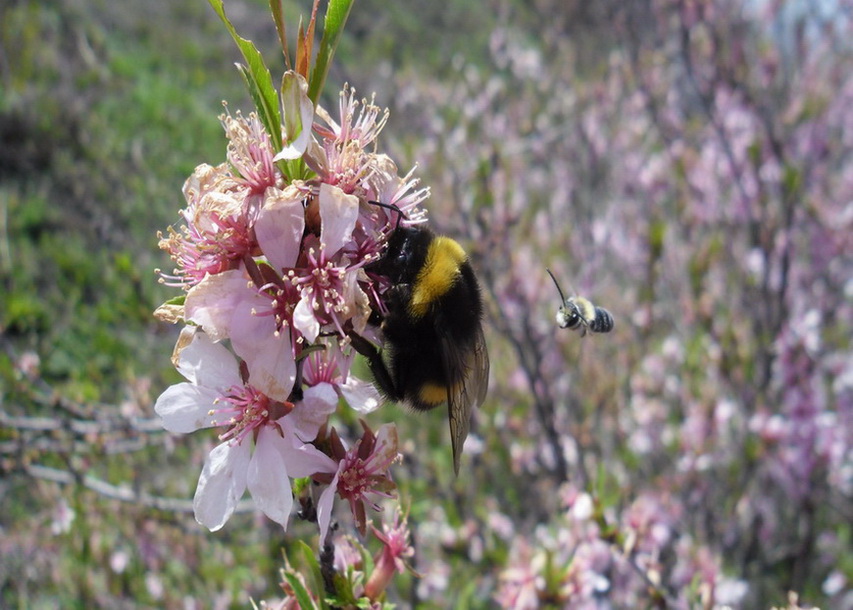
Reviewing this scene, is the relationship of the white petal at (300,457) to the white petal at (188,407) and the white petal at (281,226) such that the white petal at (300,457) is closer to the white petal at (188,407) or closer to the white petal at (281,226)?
the white petal at (188,407)

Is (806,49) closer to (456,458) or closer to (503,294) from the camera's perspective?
(503,294)

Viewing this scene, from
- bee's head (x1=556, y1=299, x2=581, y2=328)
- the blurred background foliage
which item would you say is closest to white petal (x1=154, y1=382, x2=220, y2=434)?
bee's head (x1=556, y1=299, x2=581, y2=328)

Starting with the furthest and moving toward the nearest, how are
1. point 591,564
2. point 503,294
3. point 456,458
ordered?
1. point 503,294
2. point 591,564
3. point 456,458

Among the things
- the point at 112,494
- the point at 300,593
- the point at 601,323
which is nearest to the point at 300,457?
the point at 300,593

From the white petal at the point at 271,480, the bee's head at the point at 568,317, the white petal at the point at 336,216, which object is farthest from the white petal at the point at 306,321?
the bee's head at the point at 568,317

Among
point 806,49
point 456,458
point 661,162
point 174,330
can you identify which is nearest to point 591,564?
point 456,458

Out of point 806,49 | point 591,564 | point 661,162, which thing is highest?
point 806,49

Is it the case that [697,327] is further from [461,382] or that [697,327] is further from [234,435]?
[234,435]
